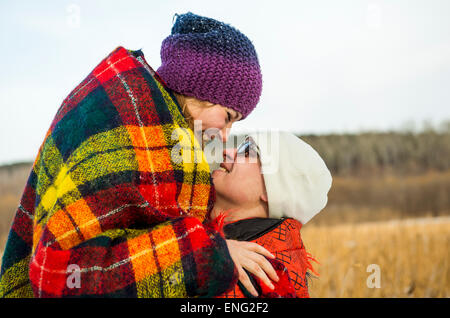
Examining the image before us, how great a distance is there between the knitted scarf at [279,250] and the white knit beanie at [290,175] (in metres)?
0.08

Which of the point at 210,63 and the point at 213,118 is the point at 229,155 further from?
the point at 210,63

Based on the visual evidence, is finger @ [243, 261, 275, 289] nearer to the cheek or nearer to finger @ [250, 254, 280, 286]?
finger @ [250, 254, 280, 286]

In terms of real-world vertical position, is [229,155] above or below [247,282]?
above

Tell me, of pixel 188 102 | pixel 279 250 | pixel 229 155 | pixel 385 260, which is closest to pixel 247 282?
pixel 279 250

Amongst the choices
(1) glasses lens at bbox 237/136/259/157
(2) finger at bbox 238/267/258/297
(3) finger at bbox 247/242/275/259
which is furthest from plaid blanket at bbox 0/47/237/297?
(1) glasses lens at bbox 237/136/259/157

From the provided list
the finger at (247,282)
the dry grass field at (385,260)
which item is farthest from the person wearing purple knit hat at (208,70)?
the dry grass field at (385,260)

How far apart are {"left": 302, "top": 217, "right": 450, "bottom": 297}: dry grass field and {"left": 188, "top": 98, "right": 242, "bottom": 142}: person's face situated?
2341 millimetres

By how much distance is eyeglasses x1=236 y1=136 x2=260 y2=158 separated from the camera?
6.41 ft

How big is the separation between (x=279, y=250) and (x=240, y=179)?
0.37 metres

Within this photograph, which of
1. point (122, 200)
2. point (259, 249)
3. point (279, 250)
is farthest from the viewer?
point (279, 250)

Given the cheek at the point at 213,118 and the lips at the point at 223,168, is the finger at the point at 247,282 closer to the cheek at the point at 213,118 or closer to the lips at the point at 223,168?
the lips at the point at 223,168

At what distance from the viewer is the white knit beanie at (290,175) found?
6.25 feet

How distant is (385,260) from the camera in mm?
4902
